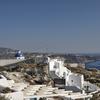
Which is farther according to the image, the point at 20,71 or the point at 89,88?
the point at 20,71

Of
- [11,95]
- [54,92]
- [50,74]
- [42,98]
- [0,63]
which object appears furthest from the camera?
[0,63]

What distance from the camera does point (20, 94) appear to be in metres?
28.7

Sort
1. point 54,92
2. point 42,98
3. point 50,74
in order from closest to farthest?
point 42,98 < point 54,92 < point 50,74

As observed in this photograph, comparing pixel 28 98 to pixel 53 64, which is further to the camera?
pixel 53 64

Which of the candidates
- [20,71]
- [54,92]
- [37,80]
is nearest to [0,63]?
[20,71]

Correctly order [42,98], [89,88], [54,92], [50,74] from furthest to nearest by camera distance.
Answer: [50,74], [89,88], [54,92], [42,98]

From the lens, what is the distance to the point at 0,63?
60281 mm

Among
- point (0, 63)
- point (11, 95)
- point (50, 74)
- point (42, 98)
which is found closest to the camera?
point (11, 95)

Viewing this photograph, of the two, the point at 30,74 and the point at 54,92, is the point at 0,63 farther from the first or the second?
the point at 54,92

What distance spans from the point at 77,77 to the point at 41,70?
7.38 metres

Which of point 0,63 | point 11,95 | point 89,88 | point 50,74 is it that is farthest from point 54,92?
point 0,63

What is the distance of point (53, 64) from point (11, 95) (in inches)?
780

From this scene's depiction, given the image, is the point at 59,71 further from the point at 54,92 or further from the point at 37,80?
the point at 54,92

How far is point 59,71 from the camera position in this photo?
4544 cm
